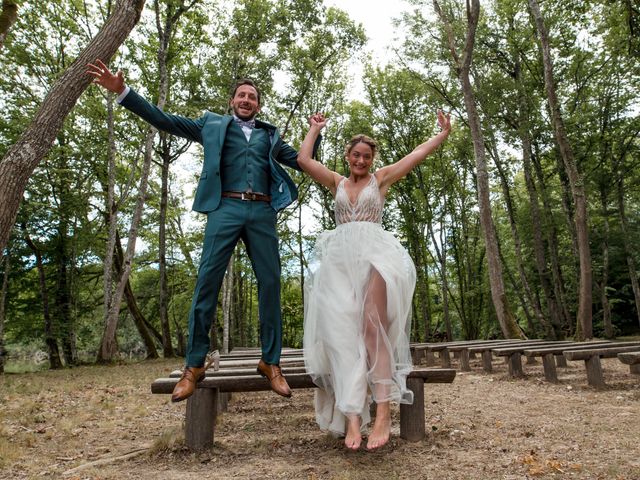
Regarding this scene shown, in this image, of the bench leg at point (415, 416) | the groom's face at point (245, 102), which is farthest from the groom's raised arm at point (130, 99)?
the bench leg at point (415, 416)

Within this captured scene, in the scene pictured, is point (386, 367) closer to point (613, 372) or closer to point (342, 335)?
point (342, 335)

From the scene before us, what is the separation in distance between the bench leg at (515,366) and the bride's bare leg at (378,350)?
4839 millimetres

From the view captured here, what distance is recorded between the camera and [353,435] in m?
2.99

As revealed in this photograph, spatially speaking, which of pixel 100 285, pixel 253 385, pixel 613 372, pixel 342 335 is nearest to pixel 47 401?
pixel 253 385

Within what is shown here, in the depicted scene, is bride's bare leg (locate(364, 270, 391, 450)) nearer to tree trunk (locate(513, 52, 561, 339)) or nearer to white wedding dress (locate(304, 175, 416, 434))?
white wedding dress (locate(304, 175, 416, 434))

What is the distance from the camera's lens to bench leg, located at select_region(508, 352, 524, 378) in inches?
288

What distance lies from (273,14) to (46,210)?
1047cm

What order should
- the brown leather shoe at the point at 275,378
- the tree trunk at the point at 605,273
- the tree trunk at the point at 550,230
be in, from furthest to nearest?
1. the tree trunk at the point at 550,230
2. the tree trunk at the point at 605,273
3. the brown leather shoe at the point at 275,378

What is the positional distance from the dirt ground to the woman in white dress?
0.34 metres

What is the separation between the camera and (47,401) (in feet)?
21.9

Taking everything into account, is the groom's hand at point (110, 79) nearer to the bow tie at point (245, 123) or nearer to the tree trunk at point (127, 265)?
the bow tie at point (245, 123)

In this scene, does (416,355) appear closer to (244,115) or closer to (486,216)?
(486,216)

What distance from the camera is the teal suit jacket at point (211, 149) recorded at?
11.5ft

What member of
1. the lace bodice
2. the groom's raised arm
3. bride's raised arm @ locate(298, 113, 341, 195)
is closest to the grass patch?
the lace bodice
